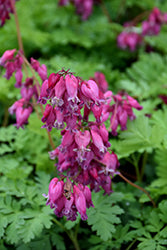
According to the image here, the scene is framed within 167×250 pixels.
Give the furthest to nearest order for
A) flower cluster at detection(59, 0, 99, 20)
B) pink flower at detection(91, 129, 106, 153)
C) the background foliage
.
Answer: flower cluster at detection(59, 0, 99, 20)
the background foliage
pink flower at detection(91, 129, 106, 153)

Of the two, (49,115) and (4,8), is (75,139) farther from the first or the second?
(4,8)

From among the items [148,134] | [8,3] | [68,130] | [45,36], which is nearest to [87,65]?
[45,36]

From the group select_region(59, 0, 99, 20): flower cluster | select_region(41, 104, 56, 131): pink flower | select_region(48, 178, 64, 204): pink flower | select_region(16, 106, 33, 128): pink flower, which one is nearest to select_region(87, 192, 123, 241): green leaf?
select_region(48, 178, 64, 204): pink flower

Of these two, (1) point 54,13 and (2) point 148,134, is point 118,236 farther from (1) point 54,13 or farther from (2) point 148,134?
(1) point 54,13

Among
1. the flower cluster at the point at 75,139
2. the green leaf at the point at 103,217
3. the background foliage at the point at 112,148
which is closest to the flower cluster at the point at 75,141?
the flower cluster at the point at 75,139

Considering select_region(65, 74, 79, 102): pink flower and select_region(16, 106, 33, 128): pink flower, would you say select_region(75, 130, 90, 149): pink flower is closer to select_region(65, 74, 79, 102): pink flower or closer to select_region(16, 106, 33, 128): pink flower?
select_region(65, 74, 79, 102): pink flower

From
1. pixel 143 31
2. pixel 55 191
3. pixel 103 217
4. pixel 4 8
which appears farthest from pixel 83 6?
pixel 55 191
